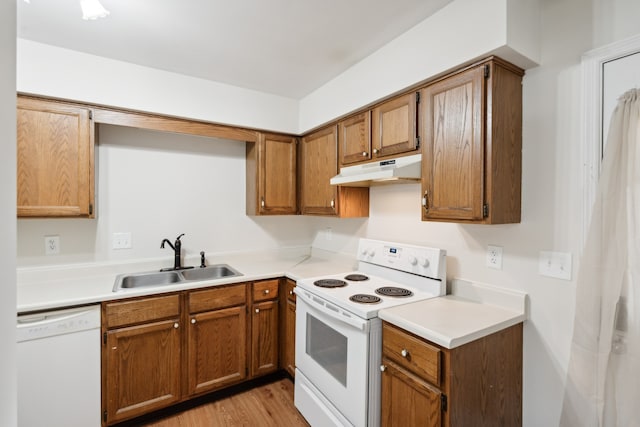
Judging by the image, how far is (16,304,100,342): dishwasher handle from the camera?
159cm

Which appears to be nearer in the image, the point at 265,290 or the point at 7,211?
the point at 7,211

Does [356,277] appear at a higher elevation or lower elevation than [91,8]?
lower

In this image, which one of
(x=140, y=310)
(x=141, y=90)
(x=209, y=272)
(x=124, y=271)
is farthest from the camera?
(x=209, y=272)

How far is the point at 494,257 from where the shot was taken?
5.39ft

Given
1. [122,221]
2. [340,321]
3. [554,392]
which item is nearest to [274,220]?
[122,221]

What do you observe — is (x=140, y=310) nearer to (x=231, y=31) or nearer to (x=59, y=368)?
(x=59, y=368)

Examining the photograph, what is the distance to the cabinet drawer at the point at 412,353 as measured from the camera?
1.27 meters

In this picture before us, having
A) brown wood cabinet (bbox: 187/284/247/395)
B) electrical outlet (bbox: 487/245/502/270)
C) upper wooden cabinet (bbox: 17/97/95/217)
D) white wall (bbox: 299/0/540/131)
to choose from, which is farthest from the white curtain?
upper wooden cabinet (bbox: 17/97/95/217)

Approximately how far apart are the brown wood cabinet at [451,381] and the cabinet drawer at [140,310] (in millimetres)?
1394

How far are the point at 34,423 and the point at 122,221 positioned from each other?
1.28 metres

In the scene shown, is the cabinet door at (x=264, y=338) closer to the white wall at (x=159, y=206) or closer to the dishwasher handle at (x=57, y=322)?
the white wall at (x=159, y=206)

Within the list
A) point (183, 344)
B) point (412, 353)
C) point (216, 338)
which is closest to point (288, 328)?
point (216, 338)

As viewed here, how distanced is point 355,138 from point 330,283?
105 centimetres

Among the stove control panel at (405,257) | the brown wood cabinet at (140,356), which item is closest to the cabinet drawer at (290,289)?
the stove control panel at (405,257)
